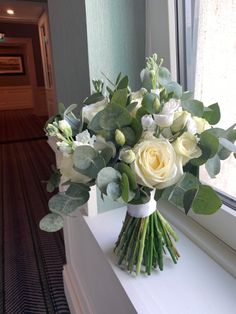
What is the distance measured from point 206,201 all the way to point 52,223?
0.28 meters

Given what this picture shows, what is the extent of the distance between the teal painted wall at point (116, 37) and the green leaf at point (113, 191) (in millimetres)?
447

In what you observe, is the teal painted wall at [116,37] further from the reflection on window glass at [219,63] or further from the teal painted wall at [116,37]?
the reflection on window glass at [219,63]

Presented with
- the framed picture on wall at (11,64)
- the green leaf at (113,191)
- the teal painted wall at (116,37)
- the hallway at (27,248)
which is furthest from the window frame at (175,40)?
the framed picture on wall at (11,64)

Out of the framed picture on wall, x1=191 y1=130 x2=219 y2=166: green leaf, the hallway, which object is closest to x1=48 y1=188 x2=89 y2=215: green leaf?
x1=191 y1=130 x2=219 y2=166: green leaf

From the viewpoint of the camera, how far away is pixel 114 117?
445 mm

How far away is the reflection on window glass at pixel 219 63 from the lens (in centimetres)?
63

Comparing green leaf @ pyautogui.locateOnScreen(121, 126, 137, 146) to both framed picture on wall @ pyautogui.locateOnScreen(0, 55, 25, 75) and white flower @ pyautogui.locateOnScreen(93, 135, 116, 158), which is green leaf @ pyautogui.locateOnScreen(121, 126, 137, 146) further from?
framed picture on wall @ pyautogui.locateOnScreen(0, 55, 25, 75)

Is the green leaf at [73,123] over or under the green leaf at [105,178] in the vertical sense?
over

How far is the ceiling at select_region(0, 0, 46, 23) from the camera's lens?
4.31m

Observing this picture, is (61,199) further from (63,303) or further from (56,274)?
(56,274)

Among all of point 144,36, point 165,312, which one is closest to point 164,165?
point 165,312

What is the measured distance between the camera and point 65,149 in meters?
0.44

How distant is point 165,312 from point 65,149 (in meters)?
0.39

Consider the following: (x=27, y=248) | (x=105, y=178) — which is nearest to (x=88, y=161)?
(x=105, y=178)
